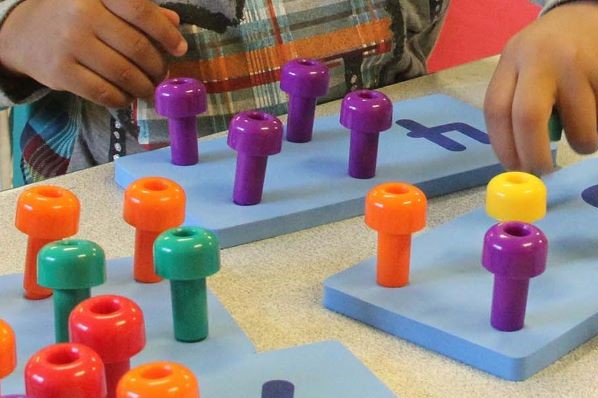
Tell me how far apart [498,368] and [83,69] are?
0.41 m

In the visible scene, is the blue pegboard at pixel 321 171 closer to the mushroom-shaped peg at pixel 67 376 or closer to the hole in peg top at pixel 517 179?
the hole in peg top at pixel 517 179

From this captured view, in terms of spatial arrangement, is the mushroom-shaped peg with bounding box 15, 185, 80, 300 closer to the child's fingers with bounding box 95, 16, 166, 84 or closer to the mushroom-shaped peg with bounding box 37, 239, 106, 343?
the mushroom-shaped peg with bounding box 37, 239, 106, 343

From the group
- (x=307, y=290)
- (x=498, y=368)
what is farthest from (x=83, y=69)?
(x=498, y=368)

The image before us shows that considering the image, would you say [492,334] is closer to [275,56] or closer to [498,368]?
[498,368]

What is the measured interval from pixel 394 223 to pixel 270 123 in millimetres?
115

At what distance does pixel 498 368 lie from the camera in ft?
1.49

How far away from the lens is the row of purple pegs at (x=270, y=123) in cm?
57

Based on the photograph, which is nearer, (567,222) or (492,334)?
(492,334)

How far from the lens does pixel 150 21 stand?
713 mm

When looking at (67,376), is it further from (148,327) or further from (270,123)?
(270,123)

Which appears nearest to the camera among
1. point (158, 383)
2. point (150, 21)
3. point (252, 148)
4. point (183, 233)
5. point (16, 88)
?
point (158, 383)

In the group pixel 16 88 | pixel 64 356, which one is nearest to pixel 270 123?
pixel 64 356

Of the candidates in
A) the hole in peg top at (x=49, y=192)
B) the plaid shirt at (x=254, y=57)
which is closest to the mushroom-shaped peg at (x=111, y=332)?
the hole in peg top at (x=49, y=192)

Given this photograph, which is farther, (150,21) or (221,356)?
(150,21)
